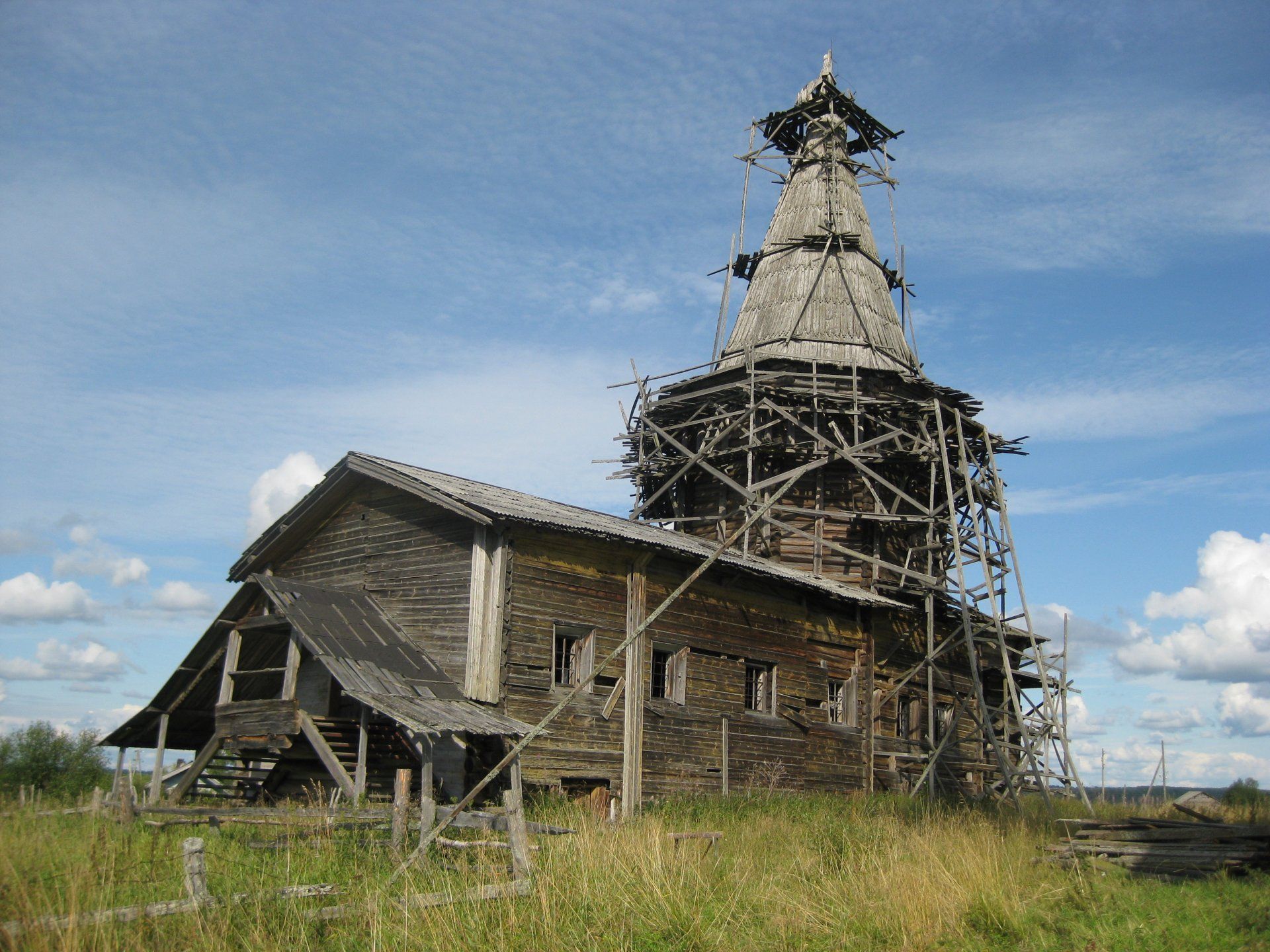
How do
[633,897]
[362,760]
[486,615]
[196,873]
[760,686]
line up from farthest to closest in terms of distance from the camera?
1. [760,686]
2. [486,615]
3. [362,760]
4. [633,897]
5. [196,873]

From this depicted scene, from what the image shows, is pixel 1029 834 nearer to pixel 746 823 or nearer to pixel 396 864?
pixel 746 823

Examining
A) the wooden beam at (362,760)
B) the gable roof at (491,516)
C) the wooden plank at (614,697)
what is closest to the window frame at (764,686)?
the gable roof at (491,516)

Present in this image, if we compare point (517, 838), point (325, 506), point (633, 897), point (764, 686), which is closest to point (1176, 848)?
point (633, 897)

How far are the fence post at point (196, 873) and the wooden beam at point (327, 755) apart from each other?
5427 mm

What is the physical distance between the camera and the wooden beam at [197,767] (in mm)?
16500

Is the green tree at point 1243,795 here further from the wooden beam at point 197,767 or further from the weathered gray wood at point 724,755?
the wooden beam at point 197,767

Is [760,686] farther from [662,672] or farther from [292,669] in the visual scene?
[292,669]

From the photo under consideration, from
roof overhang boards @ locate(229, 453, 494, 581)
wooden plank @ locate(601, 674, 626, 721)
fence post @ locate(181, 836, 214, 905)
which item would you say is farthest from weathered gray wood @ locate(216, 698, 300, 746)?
fence post @ locate(181, 836, 214, 905)

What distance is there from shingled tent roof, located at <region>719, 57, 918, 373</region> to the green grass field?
18.3 meters

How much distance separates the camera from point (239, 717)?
16.1 m

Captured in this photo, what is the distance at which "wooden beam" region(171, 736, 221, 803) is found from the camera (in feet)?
54.1

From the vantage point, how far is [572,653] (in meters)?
18.4

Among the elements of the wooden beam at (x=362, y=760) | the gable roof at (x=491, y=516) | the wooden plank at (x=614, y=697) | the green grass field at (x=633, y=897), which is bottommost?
the green grass field at (x=633, y=897)

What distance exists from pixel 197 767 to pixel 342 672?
3.69 metres
